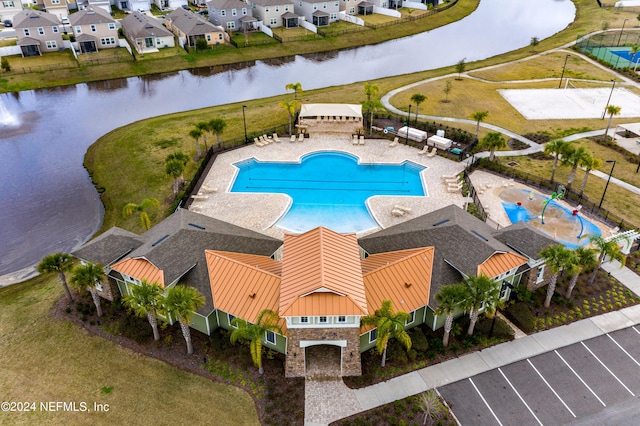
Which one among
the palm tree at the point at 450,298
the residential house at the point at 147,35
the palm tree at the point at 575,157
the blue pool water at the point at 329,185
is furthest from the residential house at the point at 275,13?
the palm tree at the point at 450,298

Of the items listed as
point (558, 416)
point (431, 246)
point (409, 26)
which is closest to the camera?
point (558, 416)

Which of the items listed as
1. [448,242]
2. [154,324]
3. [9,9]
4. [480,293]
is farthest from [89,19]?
[480,293]

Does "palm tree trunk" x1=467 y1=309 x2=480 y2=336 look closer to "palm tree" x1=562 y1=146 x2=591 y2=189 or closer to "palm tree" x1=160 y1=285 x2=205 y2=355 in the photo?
"palm tree" x1=160 y1=285 x2=205 y2=355

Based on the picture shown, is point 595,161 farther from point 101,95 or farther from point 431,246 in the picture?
point 101,95

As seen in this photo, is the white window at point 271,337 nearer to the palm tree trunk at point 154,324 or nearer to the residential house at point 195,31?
the palm tree trunk at point 154,324

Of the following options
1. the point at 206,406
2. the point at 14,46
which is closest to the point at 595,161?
the point at 206,406

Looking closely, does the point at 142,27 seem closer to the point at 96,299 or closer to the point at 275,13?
the point at 275,13

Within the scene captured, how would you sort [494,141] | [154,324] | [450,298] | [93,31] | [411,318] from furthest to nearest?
[93,31], [494,141], [411,318], [154,324], [450,298]
